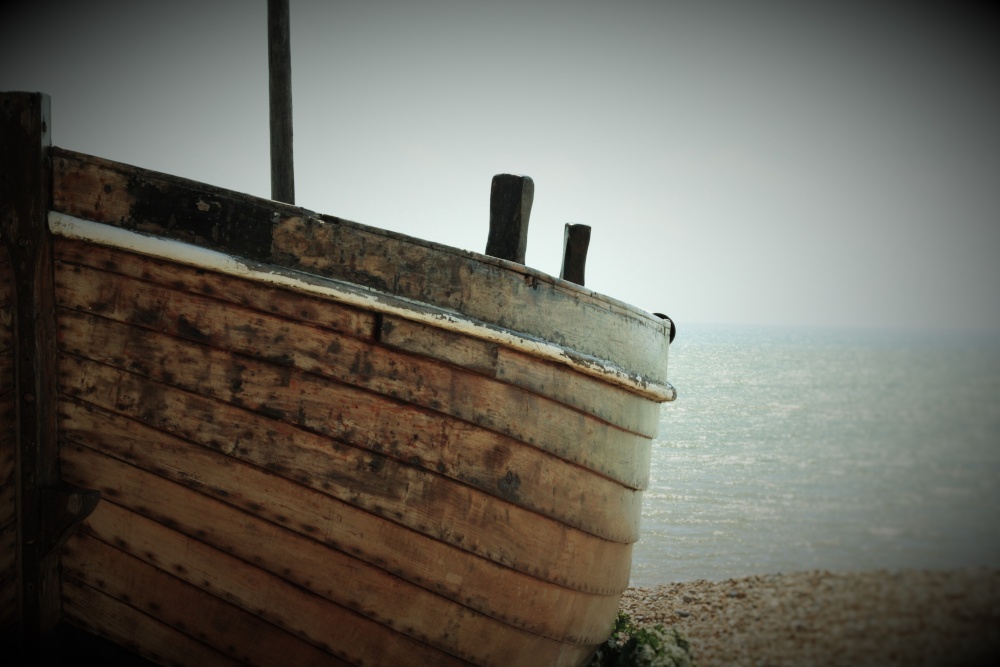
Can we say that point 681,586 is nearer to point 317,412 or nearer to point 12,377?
point 317,412

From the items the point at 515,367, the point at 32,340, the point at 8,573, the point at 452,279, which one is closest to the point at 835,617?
the point at 515,367

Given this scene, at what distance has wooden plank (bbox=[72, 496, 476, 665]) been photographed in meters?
2.35

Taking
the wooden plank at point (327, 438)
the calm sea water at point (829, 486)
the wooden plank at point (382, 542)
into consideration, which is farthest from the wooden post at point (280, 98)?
the calm sea water at point (829, 486)

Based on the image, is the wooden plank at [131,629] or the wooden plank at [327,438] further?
the wooden plank at [131,629]

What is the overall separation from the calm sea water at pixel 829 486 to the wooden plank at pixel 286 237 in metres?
5.50

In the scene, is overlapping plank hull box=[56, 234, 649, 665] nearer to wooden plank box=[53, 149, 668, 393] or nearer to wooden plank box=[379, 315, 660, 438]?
wooden plank box=[379, 315, 660, 438]

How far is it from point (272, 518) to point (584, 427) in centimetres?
133

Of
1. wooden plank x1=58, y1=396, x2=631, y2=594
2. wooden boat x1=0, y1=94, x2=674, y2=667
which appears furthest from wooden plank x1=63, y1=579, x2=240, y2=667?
wooden plank x1=58, y1=396, x2=631, y2=594

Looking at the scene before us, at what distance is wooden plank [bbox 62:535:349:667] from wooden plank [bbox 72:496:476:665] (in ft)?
0.13

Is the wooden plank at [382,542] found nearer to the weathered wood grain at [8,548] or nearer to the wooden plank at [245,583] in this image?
the wooden plank at [245,583]

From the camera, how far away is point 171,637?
8.00 feet

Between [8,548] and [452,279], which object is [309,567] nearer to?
[8,548]

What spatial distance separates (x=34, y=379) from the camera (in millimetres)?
2197

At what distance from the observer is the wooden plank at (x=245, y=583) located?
92.4 inches
